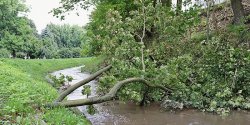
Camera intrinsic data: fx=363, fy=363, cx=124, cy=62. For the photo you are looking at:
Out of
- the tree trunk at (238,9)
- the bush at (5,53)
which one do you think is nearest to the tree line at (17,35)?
the bush at (5,53)

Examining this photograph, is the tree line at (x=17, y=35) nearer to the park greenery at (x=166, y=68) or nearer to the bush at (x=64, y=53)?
the bush at (x=64, y=53)

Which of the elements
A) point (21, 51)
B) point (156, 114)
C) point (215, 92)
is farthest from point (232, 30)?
point (21, 51)

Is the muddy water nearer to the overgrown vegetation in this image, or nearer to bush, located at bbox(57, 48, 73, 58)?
the overgrown vegetation

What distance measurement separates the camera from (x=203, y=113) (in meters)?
11.5

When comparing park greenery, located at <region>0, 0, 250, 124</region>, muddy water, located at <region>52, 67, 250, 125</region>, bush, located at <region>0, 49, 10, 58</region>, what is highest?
bush, located at <region>0, 49, 10, 58</region>

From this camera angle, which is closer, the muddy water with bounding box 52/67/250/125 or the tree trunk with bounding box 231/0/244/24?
the muddy water with bounding box 52/67/250/125

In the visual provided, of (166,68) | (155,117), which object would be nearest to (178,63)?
(166,68)

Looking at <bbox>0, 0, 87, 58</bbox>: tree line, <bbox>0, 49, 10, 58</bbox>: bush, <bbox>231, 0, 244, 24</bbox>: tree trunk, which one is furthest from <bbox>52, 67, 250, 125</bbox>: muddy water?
<bbox>0, 49, 10, 58</bbox>: bush

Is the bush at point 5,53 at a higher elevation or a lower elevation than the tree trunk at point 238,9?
lower

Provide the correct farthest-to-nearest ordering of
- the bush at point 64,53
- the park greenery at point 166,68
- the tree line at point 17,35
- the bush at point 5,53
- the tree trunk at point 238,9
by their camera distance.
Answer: the bush at point 64,53
the tree line at point 17,35
the bush at point 5,53
the tree trunk at point 238,9
the park greenery at point 166,68

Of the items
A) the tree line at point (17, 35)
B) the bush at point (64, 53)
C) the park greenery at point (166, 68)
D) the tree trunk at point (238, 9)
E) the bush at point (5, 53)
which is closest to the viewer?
the park greenery at point (166, 68)

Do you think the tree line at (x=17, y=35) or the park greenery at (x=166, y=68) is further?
the tree line at (x=17, y=35)

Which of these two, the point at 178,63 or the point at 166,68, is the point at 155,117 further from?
the point at 178,63

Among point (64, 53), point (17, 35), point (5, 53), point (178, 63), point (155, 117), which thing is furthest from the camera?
point (64, 53)
